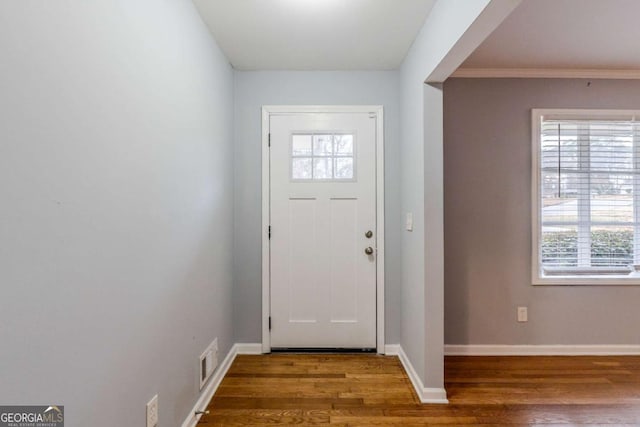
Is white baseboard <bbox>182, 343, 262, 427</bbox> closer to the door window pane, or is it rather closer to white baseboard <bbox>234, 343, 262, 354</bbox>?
white baseboard <bbox>234, 343, 262, 354</bbox>

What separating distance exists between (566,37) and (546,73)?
0.54 metres

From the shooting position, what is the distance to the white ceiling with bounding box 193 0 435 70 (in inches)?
76.6

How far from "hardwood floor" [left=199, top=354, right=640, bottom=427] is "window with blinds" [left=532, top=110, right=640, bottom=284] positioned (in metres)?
0.76

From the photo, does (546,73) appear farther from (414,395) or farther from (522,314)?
(414,395)

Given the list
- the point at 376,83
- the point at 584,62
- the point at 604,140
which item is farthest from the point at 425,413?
the point at 584,62

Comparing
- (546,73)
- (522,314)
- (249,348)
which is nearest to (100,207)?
(249,348)

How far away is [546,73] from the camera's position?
9.02 feet

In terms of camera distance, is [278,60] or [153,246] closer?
[153,246]

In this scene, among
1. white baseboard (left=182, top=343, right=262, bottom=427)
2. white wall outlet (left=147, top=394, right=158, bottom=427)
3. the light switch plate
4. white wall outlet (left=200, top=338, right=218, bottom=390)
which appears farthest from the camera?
the light switch plate

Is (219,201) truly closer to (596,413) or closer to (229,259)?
(229,259)

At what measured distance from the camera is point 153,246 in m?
1.46

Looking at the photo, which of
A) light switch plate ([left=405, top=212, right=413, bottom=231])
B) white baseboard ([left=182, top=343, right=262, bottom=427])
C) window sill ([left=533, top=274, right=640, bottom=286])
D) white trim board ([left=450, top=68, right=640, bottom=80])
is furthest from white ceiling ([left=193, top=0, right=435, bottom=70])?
white baseboard ([left=182, top=343, right=262, bottom=427])

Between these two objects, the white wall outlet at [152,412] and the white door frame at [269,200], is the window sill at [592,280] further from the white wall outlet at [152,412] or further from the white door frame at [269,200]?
Result: the white wall outlet at [152,412]

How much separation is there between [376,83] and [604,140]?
1972 millimetres
